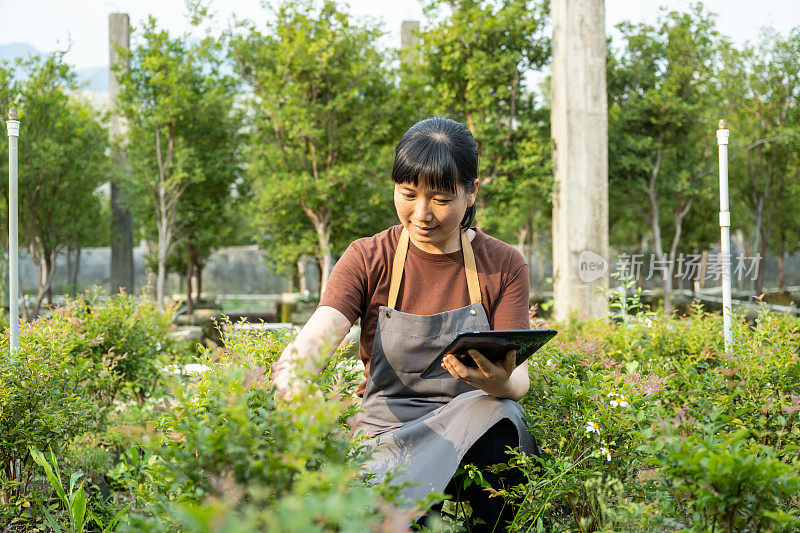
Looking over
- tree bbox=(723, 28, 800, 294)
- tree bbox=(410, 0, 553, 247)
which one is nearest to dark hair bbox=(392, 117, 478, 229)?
tree bbox=(410, 0, 553, 247)

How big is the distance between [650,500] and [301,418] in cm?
120

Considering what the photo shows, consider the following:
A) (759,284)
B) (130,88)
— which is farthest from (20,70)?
(759,284)

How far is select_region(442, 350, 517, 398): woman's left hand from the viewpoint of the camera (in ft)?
6.03

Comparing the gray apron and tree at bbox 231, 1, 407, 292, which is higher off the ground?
tree at bbox 231, 1, 407, 292

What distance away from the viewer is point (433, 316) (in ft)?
7.12

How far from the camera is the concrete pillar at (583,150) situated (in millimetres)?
5590

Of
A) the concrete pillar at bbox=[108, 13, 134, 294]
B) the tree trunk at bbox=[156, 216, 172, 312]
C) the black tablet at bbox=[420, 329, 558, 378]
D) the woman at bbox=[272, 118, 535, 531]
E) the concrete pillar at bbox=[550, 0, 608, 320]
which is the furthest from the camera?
the tree trunk at bbox=[156, 216, 172, 312]

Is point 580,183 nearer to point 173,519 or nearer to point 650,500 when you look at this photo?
point 650,500

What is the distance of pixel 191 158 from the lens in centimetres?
919

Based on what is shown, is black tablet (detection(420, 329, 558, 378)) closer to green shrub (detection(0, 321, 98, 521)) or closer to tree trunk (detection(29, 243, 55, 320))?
green shrub (detection(0, 321, 98, 521))

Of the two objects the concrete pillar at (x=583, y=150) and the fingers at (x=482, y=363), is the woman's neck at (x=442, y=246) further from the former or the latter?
the concrete pillar at (x=583, y=150)

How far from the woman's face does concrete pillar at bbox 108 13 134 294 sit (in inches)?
280

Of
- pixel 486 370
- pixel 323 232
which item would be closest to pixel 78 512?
pixel 486 370

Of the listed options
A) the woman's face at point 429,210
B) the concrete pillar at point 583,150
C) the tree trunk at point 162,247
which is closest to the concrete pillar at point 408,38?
the concrete pillar at point 583,150
